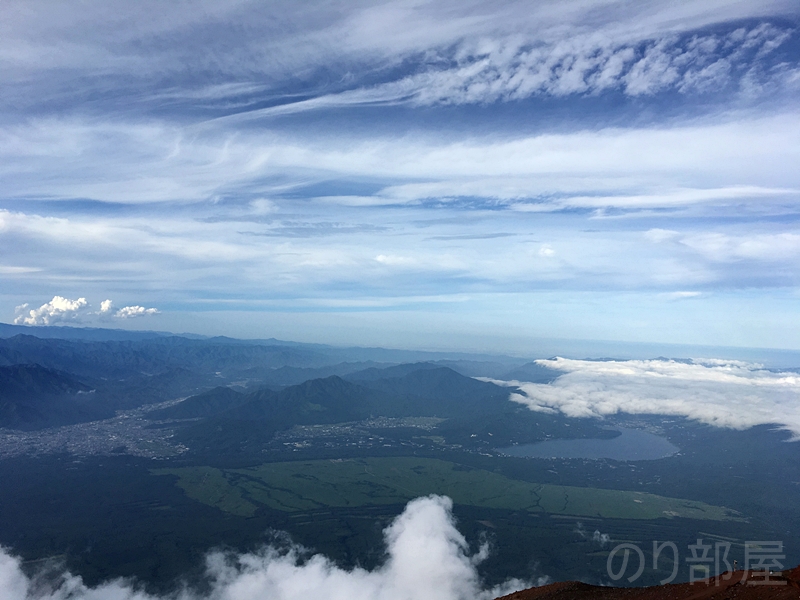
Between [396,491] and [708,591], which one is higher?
[708,591]

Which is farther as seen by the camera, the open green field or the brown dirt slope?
the open green field

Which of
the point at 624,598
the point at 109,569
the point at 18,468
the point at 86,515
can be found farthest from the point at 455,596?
the point at 18,468

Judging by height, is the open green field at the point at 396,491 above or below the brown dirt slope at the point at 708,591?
below

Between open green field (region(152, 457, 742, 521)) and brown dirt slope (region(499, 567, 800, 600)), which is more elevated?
brown dirt slope (region(499, 567, 800, 600))

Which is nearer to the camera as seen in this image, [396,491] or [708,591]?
[708,591]

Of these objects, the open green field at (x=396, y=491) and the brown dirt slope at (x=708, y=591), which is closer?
the brown dirt slope at (x=708, y=591)

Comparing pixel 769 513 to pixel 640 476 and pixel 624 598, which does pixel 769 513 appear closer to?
pixel 640 476
